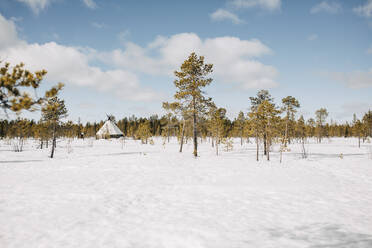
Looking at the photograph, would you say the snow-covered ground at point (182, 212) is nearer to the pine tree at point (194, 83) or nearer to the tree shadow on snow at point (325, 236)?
the tree shadow on snow at point (325, 236)

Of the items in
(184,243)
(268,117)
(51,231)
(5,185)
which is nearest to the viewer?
(184,243)

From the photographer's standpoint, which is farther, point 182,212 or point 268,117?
point 268,117

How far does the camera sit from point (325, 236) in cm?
512

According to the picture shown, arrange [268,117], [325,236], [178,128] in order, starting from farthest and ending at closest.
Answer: [178,128] < [268,117] < [325,236]

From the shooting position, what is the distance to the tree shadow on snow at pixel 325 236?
4758mm

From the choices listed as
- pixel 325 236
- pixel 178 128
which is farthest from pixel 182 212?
pixel 178 128

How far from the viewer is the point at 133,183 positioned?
34.1 ft

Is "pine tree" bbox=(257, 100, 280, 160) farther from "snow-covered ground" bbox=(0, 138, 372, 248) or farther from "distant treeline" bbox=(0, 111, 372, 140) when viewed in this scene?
"snow-covered ground" bbox=(0, 138, 372, 248)

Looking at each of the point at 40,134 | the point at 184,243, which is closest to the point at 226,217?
the point at 184,243

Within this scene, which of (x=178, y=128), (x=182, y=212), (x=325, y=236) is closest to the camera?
(x=325, y=236)

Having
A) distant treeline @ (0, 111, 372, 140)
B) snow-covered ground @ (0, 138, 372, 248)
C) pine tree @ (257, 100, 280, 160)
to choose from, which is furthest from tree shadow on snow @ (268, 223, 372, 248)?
pine tree @ (257, 100, 280, 160)

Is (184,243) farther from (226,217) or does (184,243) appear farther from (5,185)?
(5,185)

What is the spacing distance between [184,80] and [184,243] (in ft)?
57.9

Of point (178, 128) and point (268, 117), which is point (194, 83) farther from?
point (178, 128)
